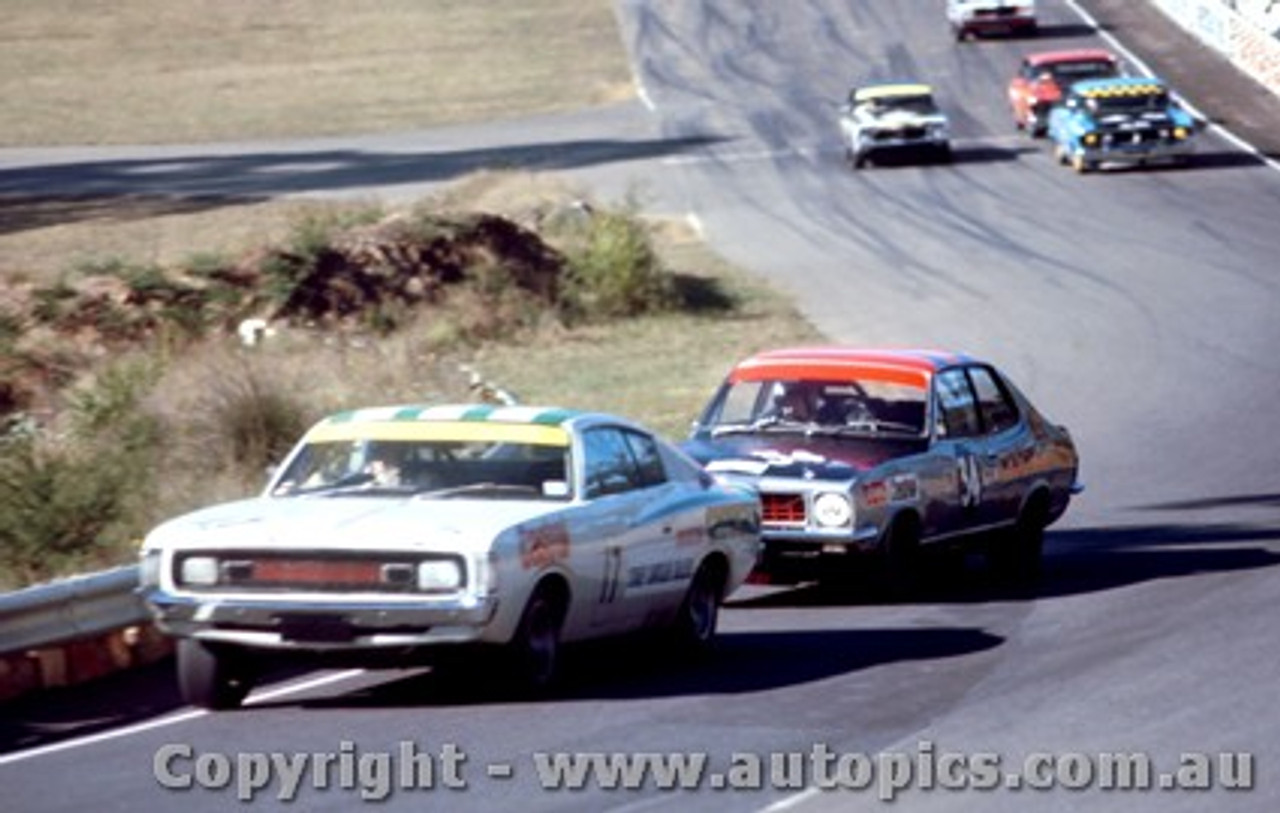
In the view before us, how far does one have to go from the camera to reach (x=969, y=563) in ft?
62.8

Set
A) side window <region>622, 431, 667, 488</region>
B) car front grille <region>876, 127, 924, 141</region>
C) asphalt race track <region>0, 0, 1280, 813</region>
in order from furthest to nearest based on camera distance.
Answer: car front grille <region>876, 127, 924, 141</region> < side window <region>622, 431, 667, 488</region> < asphalt race track <region>0, 0, 1280, 813</region>

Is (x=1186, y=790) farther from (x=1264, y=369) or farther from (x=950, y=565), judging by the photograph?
(x=1264, y=369)

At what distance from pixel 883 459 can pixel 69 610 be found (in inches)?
211

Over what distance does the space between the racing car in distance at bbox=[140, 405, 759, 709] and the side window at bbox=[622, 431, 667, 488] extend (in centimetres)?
1

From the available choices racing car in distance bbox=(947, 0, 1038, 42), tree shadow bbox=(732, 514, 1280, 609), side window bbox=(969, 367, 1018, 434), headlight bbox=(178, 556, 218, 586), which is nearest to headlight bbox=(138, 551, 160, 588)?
headlight bbox=(178, 556, 218, 586)

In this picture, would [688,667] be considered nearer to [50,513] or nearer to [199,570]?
[199,570]

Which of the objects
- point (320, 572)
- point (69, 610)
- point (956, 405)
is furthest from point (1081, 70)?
point (320, 572)

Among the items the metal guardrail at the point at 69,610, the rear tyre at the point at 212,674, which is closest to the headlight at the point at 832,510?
the metal guardrail at the point at 69,610

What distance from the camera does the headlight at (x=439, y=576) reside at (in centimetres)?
1209

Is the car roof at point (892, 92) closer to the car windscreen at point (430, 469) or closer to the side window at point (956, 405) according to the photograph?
the side window at point (956, 405)

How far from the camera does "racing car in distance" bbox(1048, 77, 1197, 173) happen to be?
48719 mm

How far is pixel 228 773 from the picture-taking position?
1091 cm

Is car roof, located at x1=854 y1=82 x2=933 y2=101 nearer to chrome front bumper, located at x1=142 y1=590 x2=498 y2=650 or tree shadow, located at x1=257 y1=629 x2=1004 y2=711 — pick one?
tree shadow, located at x1=257 y1=629 x2=1004 y2=711

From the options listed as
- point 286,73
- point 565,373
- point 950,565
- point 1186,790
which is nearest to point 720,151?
point 286,73
